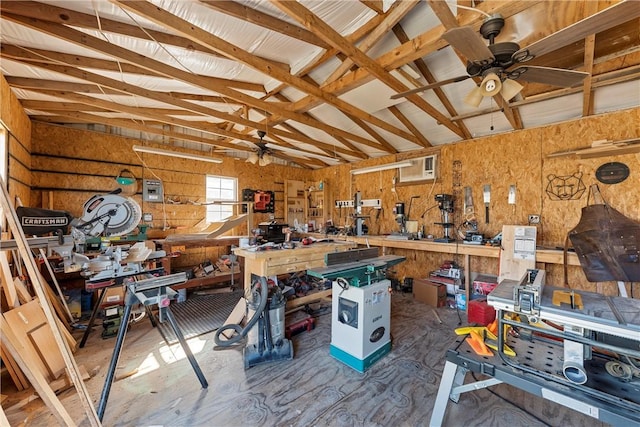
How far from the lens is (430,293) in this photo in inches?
164

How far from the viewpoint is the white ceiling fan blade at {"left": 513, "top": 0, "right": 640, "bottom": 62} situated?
4.61ft

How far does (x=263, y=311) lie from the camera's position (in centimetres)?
245

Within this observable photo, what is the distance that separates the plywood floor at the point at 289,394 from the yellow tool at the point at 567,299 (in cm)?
103

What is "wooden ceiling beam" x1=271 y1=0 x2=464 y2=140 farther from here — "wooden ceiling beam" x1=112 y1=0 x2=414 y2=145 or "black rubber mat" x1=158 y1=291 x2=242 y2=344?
"black rubber mat" x1=158 y1=291 x2=242 y2=344

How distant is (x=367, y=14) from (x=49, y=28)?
8.92 feet

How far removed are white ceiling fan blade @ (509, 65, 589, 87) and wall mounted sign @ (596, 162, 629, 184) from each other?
7.19 ft

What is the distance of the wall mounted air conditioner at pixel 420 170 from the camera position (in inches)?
194

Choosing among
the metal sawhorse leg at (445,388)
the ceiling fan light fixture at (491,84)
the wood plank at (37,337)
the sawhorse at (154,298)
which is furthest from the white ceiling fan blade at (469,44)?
the wood plank at (37,337)

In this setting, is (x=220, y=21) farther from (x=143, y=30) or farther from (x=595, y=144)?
(x=595, y=144)

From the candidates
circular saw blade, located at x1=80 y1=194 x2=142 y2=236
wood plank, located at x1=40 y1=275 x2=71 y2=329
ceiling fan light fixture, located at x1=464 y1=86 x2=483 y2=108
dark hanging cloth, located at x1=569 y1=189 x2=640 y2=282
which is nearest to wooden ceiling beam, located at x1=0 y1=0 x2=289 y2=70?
circular saw blade, located at x1=80 y1=194 x2=142 y2=236

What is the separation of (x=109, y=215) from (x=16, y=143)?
2481mm

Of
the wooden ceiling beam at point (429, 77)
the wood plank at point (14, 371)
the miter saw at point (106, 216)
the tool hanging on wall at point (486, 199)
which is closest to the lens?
the wood plank at point (14, 371)

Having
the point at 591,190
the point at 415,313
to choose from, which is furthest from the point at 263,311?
the point at 591,190

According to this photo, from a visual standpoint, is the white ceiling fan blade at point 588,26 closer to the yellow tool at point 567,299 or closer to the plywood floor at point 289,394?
the yellow tool at point 567,299
